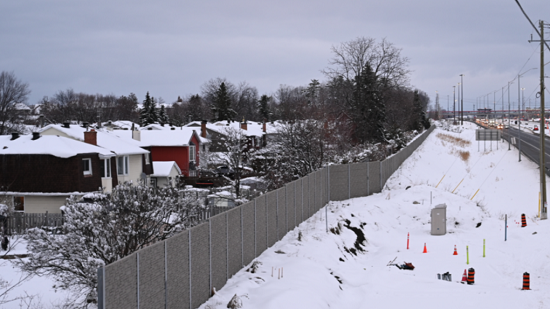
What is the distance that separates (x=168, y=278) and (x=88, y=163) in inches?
1097

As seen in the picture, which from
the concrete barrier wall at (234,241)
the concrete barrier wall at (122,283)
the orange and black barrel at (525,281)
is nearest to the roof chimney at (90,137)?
the concrete barrier wall at (234,241)

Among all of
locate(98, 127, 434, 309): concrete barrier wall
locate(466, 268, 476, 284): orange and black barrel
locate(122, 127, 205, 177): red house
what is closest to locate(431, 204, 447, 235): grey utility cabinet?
locate(98, 127, 434, 309): concrete barrier wall

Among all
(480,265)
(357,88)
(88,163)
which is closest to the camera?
(480,265)

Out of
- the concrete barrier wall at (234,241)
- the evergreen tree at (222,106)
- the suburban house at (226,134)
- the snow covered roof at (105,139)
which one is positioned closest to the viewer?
the concrete barrier wall at (234,241)

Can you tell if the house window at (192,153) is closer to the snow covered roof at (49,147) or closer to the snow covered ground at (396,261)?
the snow covered roof at (49,147)

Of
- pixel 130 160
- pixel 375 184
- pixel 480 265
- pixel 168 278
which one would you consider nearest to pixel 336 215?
pixel 480 265

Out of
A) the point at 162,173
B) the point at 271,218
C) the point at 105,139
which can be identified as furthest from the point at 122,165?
the point at 271,218

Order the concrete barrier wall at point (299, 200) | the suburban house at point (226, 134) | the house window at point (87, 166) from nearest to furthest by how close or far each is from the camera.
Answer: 1. the concrete barrier wall at point (299, 200)
2. the house window at point (87, 166)
3. the suburban house at point (226, 134)

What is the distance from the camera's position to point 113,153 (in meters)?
38.3

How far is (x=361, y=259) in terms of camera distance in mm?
20922

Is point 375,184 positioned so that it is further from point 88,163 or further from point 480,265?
point 88,163

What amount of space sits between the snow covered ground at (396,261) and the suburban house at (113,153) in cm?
1815

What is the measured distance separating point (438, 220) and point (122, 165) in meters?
25.5

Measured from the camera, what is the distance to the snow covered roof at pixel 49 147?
34531 mm
